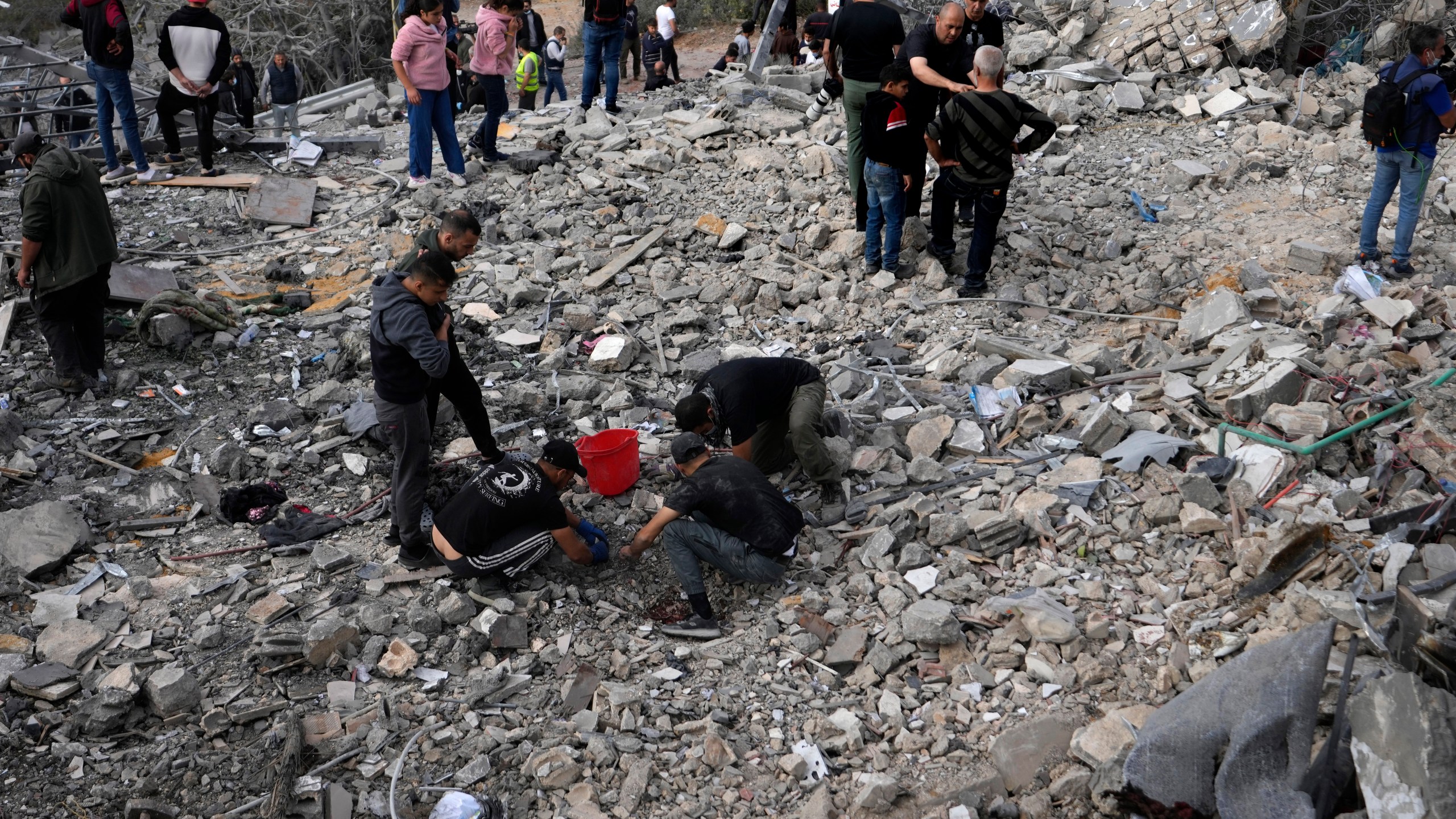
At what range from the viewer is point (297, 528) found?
5.36 m

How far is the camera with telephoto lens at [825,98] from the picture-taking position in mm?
9812

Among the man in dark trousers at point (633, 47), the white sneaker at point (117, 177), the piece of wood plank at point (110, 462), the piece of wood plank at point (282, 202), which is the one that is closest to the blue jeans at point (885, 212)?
the piece of wood plank at point (110, 462)

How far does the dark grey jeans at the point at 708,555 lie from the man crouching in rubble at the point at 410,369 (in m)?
1.26

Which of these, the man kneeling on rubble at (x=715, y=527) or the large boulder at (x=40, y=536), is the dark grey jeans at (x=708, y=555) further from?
the large boulder at (x=40, y=536)

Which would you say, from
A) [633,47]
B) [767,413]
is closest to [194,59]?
[767,413]

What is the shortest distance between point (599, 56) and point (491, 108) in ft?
6.16

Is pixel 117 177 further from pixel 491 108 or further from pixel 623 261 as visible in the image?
pixel 623 261

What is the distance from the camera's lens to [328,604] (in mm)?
4805

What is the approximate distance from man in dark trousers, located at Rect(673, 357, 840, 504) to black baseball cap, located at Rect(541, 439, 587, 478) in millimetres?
555

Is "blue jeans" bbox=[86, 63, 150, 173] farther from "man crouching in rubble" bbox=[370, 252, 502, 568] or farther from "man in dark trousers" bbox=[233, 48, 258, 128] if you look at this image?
"man crouching in rubble" bbox=[370, 252, 502, 568]

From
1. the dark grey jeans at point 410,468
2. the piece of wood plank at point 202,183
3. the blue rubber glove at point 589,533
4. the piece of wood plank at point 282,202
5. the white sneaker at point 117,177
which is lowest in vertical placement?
the blue rubber glove at point 589,533

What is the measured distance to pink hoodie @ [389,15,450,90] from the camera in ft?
28.1

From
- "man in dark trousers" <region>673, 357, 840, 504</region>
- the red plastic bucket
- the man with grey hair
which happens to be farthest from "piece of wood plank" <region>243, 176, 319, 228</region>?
the man with grey hair

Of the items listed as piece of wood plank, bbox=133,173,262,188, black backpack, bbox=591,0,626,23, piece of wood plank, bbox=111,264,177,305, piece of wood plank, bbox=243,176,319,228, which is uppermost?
black backpack, bbox=591,0,626,23
